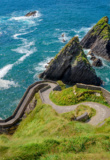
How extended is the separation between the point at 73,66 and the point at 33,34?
156ft

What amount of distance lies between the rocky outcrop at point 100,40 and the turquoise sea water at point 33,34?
5.88 metres

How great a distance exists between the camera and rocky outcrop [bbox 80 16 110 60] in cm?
6969

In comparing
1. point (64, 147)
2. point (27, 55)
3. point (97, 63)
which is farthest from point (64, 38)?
point (64, 147)

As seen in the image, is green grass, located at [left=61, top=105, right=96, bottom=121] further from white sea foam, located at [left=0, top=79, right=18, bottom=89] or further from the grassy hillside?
white sea foam, located at [left=0, top=79, right=18, bottom=89]

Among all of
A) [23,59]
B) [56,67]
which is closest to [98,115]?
[56,67]

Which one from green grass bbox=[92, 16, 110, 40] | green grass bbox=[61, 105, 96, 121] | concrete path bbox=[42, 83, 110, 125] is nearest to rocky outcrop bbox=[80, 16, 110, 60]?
green grass bbox=[92, 16, 110, 40]

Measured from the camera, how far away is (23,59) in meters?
70.0

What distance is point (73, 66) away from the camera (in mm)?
53438

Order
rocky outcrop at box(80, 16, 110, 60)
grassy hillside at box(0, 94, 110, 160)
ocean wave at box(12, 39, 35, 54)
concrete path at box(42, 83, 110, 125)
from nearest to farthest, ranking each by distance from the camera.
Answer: grassy hillside at box(0, 94, 110, 160)
concrete path at box(42, 83, 110, 125)
rocky outcrop at box(80, 16, 110, 60)
ocean wave at box(12, 39, 35, 54)

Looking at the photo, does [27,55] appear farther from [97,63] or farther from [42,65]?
[97,63]

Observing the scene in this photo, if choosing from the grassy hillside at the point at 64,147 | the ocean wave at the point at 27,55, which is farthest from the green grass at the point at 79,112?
the ocean wave at the point at 27,55

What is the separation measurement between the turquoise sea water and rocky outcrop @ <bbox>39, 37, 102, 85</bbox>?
21.1 ft

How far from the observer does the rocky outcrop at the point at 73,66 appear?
53000 mm

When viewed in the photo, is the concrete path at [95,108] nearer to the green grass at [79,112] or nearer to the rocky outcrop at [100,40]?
the green grass at [79,112]
